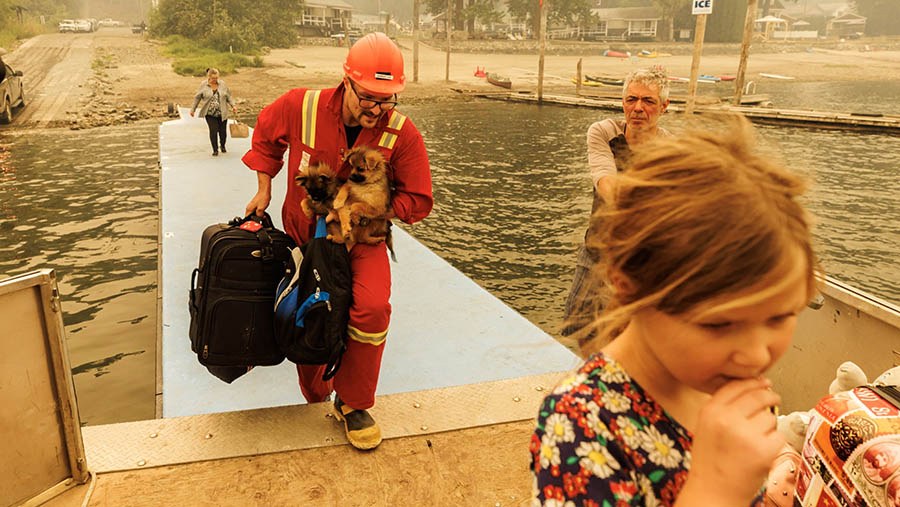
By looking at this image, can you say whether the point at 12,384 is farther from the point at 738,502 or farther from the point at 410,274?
A: the point at 410,274

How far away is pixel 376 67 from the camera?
9.59 ft

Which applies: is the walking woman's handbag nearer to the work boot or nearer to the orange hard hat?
the orange hard hat

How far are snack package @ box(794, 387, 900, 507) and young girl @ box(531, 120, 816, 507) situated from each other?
116 cm

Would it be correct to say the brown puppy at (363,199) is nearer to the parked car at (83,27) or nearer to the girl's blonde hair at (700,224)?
the girl's blonde hair at (700,224)

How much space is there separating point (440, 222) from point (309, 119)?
9.29 meters

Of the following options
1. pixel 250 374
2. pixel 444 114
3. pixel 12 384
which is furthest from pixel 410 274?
pixel 444 114

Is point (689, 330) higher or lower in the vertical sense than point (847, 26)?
lower

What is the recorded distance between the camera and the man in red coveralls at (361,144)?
9.71ft

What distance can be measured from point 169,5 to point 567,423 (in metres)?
59.1

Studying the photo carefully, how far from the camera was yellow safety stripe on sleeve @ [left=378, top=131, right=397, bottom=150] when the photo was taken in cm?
307

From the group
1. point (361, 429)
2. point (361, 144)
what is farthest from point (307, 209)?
point (361, 429)

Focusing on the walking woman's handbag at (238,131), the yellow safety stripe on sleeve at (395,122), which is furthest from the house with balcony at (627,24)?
the yellow safety stripe on sleeve at (395,122)

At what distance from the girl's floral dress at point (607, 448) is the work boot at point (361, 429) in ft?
6.46

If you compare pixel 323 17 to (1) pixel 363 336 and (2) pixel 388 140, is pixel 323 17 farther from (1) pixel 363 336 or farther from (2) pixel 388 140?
(1) pixel 363 336
